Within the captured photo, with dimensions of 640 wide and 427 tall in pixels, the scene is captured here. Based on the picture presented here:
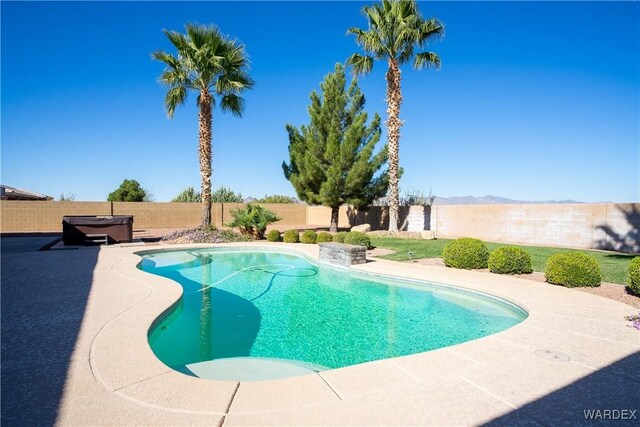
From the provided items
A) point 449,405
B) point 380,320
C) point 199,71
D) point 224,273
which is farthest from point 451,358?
point 199,71

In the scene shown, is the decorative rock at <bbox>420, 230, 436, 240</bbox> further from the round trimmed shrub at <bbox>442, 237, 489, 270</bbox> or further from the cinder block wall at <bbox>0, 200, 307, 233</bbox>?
the cinder block wall at <bbox>0, 200, 307, 233</bbox>

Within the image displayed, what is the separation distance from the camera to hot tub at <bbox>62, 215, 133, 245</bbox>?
1326 cm

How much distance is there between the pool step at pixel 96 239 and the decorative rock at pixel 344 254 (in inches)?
360

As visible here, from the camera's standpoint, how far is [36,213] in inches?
805

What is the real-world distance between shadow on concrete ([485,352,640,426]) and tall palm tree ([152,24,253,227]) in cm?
1560

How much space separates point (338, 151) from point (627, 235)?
13617 millimetres

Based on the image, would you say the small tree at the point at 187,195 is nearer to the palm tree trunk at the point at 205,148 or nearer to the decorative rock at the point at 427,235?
the palm tree trunk at the point at 205,148

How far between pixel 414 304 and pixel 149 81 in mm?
16323

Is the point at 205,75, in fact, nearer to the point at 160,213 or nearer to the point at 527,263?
the point at 160,213

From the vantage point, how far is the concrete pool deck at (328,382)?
2467 mm

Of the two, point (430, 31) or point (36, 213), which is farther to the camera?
point (36, 213)

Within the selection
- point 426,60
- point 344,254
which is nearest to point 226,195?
point 426,60

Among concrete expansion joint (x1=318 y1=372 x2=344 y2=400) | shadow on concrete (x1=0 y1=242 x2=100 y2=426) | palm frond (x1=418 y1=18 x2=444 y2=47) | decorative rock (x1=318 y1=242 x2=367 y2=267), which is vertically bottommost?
concrete expansion joint (x1=318 y1=372 x2=344 y2=400)

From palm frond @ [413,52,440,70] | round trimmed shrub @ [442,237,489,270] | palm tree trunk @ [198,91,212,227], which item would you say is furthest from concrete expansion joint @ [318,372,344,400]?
palm frond @ [413,52,440,70]
